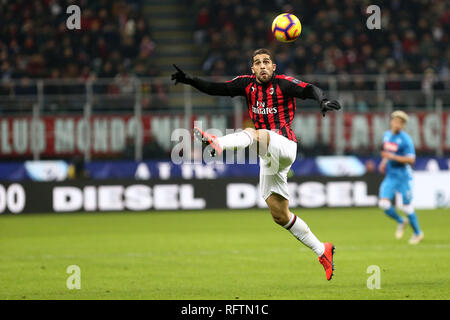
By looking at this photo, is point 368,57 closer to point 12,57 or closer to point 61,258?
point 12,57

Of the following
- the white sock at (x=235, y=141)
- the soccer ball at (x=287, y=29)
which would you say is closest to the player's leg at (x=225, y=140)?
the white sock at (x=235, y=141)

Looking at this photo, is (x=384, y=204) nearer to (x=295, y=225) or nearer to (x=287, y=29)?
(x=295, y=225)

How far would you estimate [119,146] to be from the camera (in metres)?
21.5

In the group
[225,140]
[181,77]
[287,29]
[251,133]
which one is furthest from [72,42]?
[225,140]

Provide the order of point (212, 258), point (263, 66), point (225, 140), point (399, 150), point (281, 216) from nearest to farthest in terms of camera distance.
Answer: point (225, 140) < point (263, 66) < point (281, 216) < point (212, 258) < point (399, 150)

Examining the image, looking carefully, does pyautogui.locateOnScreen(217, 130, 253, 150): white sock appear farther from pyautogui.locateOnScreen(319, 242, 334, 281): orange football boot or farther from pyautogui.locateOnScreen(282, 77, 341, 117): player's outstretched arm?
pyautogui.locateOnScreen(319, 242, 334, 281): orange football boot

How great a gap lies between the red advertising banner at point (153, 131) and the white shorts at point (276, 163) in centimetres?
1213

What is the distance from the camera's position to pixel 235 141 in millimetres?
8297

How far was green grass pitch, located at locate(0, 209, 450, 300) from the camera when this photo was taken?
8.70 metres

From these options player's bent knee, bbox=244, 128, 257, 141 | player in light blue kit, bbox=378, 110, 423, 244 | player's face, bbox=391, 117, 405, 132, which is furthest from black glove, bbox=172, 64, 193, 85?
player's face, bbox=391, 117, 405, 132

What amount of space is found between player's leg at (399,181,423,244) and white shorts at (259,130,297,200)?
527cm

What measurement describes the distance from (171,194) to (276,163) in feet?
38.4

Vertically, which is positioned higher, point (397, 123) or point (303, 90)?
point (303, 90)

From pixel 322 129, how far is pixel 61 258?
441 inches
